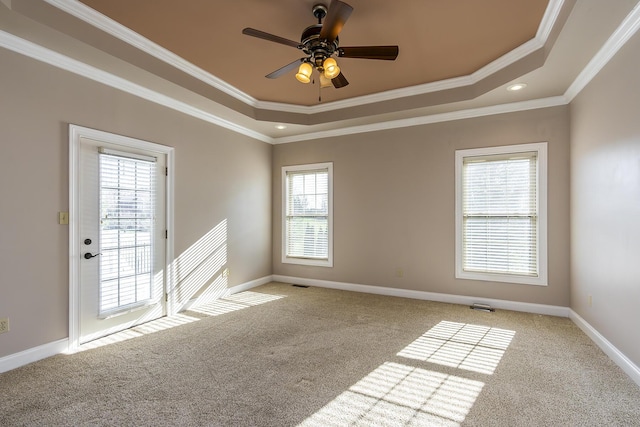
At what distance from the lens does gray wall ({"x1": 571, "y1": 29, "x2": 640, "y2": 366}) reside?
7.99 feet

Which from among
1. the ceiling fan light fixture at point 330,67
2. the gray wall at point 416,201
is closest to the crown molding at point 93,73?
the gray wall at point 416,201

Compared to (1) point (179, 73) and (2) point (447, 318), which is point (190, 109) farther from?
(2) point (447, 318)

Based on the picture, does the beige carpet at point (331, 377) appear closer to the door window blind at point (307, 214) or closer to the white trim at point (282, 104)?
the door window blind at point (307, 214)

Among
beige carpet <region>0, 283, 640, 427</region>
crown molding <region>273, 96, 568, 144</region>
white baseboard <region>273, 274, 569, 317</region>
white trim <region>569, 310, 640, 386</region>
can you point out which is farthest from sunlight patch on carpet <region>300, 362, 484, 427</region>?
crown molding <region>273, 96, 568, 144</region>

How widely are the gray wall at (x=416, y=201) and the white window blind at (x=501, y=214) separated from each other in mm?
189

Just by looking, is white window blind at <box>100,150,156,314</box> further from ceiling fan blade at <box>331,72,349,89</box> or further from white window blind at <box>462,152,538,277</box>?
white window blind at <box>462,152,538,277</box>

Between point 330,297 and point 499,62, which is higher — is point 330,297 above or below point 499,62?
below

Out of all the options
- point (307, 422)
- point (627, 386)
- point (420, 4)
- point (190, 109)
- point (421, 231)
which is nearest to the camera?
point (307, 422)

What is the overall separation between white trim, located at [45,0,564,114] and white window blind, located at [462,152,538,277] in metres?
1.15

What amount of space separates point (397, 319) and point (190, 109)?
3.84 metres

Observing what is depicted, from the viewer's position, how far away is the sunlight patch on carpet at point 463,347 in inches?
108

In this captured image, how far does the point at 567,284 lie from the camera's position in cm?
390

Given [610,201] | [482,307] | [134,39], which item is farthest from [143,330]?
[610,201]

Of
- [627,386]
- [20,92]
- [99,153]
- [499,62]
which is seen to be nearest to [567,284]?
[627,386]
